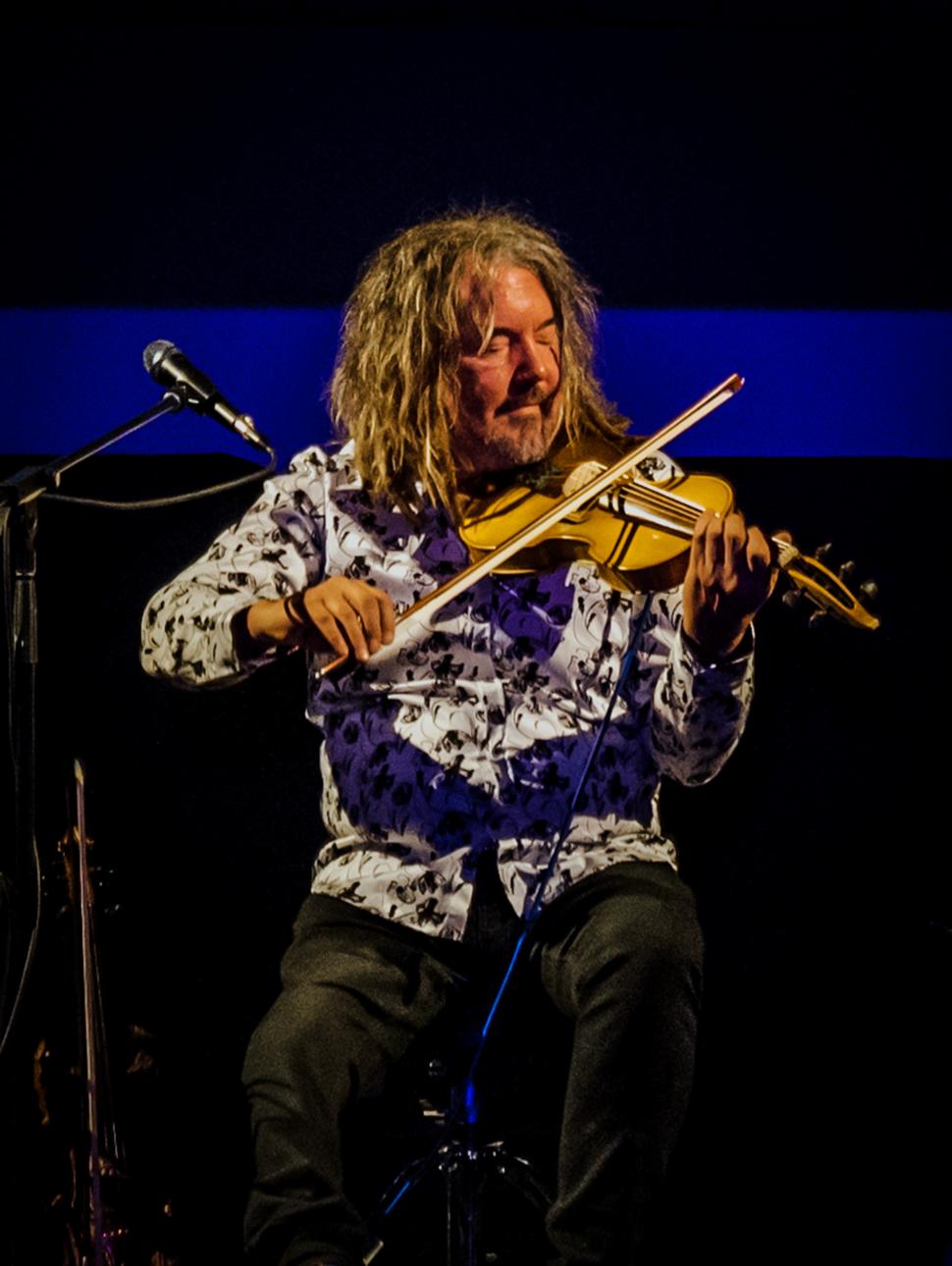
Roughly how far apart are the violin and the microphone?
0.34 meters

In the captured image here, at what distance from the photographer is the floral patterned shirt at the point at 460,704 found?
2.07 m

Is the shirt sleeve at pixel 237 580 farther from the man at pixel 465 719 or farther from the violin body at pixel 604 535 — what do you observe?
the violin body at pixel 604 535

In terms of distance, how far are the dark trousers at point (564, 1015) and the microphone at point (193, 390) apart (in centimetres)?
68

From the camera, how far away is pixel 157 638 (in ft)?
7.04

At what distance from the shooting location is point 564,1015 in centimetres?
204

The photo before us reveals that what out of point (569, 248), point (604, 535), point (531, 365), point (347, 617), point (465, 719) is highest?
point (569, 248)

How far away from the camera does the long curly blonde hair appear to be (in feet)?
7.52

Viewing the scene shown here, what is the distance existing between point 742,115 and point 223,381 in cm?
100

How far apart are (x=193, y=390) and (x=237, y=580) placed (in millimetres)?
346

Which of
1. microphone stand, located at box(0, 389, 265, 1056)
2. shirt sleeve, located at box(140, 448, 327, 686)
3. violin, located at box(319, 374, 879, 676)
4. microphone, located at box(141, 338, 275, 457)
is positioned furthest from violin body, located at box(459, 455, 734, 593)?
microphone stand, located at box(0, 389, 265, 1056)

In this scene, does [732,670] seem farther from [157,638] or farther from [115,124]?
[115,124]

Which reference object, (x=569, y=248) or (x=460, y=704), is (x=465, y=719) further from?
(x=569, y=248)

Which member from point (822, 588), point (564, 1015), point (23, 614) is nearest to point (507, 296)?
point (822, 588)

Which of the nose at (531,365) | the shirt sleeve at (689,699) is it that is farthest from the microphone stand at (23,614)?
the shirt sleeve at (689,699)
